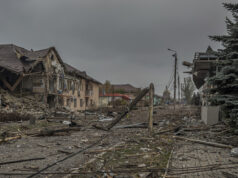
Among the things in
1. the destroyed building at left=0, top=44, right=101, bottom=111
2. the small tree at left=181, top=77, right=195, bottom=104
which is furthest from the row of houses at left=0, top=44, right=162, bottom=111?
the small tree at left=181, top=77, right=195, bottom=104

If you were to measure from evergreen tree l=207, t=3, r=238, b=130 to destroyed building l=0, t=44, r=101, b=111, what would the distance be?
22125 millimetres

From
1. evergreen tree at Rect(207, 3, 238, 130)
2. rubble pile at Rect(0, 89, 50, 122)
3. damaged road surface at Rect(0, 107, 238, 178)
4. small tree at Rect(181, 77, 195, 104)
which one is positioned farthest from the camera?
small tree at Rect(181, 77, 195, 104)

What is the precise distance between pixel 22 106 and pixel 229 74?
76.0 feet

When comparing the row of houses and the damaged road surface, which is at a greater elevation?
the row of houses

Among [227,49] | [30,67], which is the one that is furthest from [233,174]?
[30,67]

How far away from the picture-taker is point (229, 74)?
27.0ft

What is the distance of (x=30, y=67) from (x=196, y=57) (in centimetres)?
2216

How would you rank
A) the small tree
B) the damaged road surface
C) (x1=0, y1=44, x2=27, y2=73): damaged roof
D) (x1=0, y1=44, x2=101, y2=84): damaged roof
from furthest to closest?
the small tree
(x1=0, y1=44, x2=101, y2=84): damaged roof
(x1=0, y1=44, x2=27, y2=73): damaged roof
the damaged road surface

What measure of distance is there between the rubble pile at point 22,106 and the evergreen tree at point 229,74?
686 inches

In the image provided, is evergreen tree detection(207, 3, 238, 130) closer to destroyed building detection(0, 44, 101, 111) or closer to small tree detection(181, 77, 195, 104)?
destroyed building detection(0, 44, 101, 111)

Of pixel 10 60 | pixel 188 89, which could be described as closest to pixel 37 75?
pixel 10 60

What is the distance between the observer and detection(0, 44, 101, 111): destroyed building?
90.6 feet

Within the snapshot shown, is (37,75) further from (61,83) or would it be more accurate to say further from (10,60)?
(61,83)

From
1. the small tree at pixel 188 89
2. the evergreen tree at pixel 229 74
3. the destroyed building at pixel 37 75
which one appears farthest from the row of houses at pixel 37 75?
the small tree at pixel 188 89
